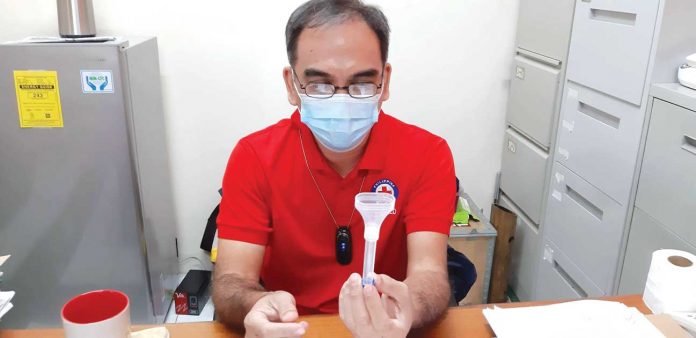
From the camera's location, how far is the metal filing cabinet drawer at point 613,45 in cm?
162

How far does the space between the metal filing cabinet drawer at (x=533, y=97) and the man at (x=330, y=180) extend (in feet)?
3.40

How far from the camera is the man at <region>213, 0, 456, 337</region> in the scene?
120cm

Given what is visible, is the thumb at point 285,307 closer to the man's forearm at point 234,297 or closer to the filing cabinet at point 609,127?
the man's forearm at point 234,297

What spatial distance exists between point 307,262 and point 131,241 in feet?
3.55

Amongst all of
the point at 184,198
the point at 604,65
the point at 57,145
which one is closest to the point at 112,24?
the point at 57,145

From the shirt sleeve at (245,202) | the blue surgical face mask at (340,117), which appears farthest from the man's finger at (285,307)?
the blue surgical face mask at (340,117)

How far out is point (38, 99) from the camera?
6.16ft

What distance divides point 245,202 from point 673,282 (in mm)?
904

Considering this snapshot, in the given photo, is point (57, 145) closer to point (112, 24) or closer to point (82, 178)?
point (82, 178)

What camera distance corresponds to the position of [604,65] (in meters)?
1.81

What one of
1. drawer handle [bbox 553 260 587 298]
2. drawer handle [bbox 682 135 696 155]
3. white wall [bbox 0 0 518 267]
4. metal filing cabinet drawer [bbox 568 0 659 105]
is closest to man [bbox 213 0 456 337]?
drawer handle [bbox 682 135 696 155]

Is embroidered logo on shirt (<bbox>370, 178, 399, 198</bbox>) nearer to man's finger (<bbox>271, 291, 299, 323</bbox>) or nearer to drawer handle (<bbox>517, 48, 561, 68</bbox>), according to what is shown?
man's finger (<bbox>271, 291, 299, 323</bbox>)

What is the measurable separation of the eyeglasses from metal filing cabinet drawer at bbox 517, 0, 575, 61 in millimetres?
1188

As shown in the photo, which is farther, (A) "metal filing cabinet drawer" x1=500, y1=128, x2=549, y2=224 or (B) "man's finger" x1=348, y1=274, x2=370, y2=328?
(A) "metal filing cabinet drawer" x1=500, y1=128, x2=549, y2=224
